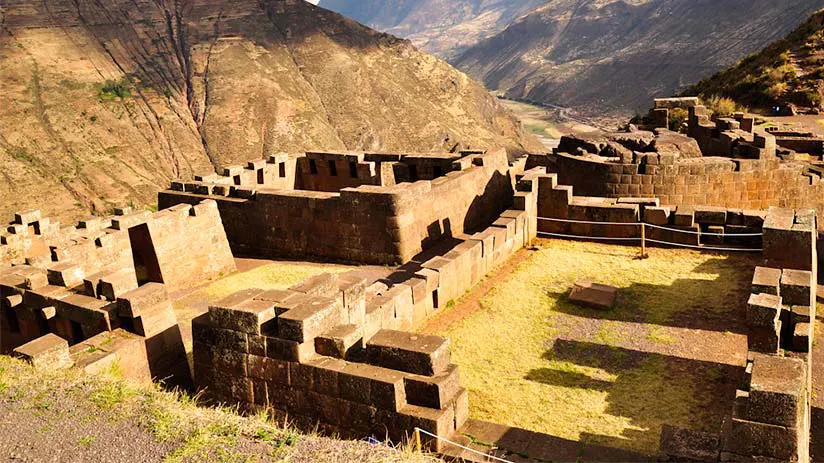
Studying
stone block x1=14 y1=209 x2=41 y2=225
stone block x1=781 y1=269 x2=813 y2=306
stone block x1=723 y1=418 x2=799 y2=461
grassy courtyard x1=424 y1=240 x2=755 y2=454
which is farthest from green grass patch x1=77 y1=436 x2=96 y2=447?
stone block x1=14 y1=209 x2=41 y2=225

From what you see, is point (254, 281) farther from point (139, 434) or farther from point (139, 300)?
point (139, 434)

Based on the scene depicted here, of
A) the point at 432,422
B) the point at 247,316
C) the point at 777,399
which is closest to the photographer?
the point at 777,399

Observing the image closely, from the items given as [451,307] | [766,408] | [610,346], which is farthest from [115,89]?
[766,408]

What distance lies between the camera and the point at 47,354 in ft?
32.9

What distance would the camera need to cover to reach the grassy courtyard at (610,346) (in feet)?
32.8

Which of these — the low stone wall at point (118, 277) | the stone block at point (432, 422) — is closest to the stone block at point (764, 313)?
the stone block at point (432, 422)

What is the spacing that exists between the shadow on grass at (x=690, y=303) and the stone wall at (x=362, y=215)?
428 cm

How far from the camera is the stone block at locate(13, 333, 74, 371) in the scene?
390 inches

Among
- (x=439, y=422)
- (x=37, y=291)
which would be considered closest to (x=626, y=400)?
(x=439, y=422)

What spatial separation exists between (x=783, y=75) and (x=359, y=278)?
3549 centimetres

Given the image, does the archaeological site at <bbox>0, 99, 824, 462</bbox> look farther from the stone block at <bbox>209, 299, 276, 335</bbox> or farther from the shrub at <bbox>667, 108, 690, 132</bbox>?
the shrub at <bbox>667, 108, 690, 132</bbox>

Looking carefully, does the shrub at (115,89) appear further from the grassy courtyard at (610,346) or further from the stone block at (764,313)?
the stone block at (764,313)

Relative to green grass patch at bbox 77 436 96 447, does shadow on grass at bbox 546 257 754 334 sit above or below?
below

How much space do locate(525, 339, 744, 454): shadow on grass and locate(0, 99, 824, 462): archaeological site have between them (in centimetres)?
6
